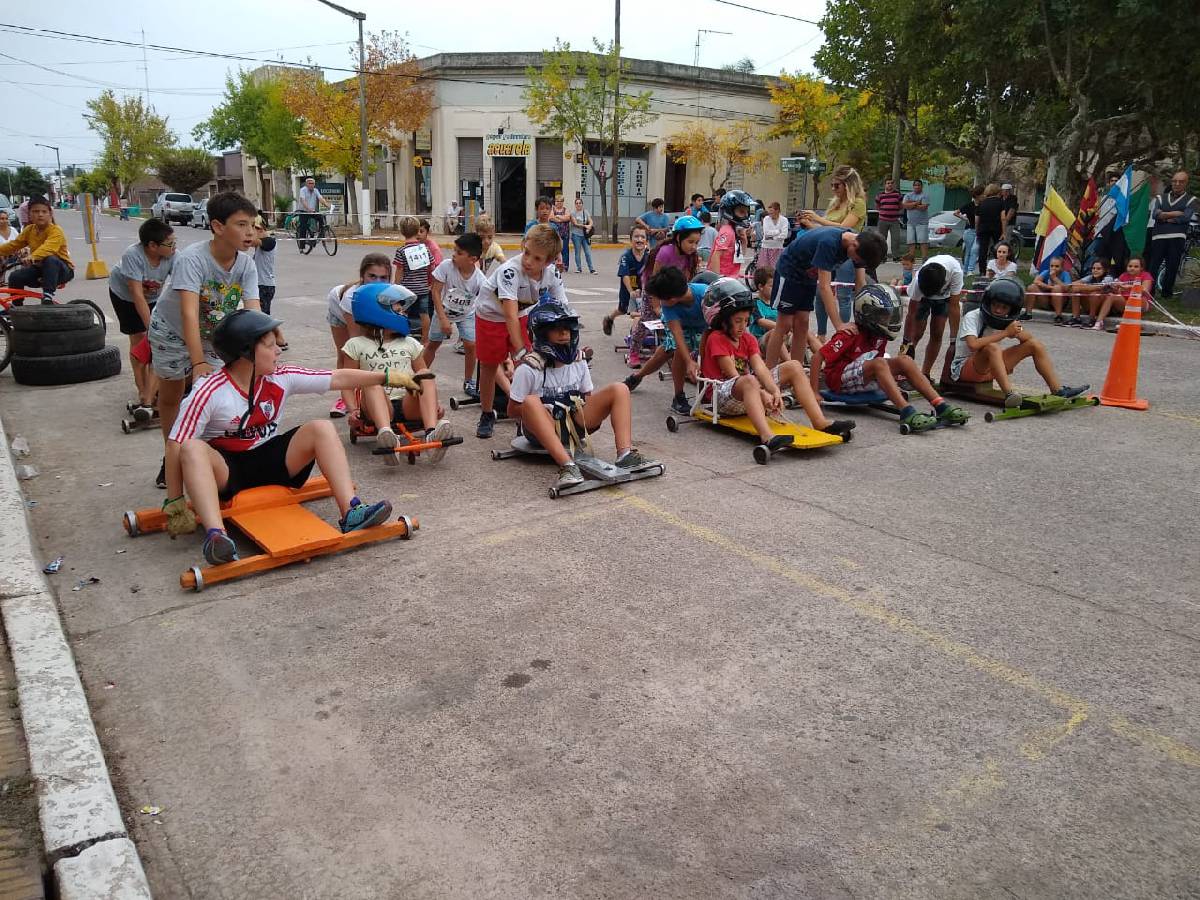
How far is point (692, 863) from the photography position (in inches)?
103

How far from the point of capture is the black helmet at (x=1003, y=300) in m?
7.90

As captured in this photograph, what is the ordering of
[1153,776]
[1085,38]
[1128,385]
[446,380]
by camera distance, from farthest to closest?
[1085,38] → [446,380] → [1128,385] → [1153,776]

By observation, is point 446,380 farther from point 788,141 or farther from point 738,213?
point 788,141

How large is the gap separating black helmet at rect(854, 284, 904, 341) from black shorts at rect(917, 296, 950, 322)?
1.35m

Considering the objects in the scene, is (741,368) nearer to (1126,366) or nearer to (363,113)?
(1126,366)

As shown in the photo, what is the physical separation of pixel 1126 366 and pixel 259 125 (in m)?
57.9

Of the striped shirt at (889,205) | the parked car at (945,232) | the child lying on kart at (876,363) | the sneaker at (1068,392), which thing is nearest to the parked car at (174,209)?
the parked car at (945,232)

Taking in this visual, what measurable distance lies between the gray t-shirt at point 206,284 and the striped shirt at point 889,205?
63.8 ft

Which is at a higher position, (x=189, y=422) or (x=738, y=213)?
(x=738, y=213)

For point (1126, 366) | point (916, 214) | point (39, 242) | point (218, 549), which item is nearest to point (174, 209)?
point (916, 214)

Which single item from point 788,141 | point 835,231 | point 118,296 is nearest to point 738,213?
point 835,231

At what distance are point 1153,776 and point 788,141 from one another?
45.8 m

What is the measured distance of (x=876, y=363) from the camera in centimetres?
762

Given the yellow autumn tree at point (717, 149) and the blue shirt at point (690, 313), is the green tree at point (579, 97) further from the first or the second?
the blue shirt at point (690, 313)
